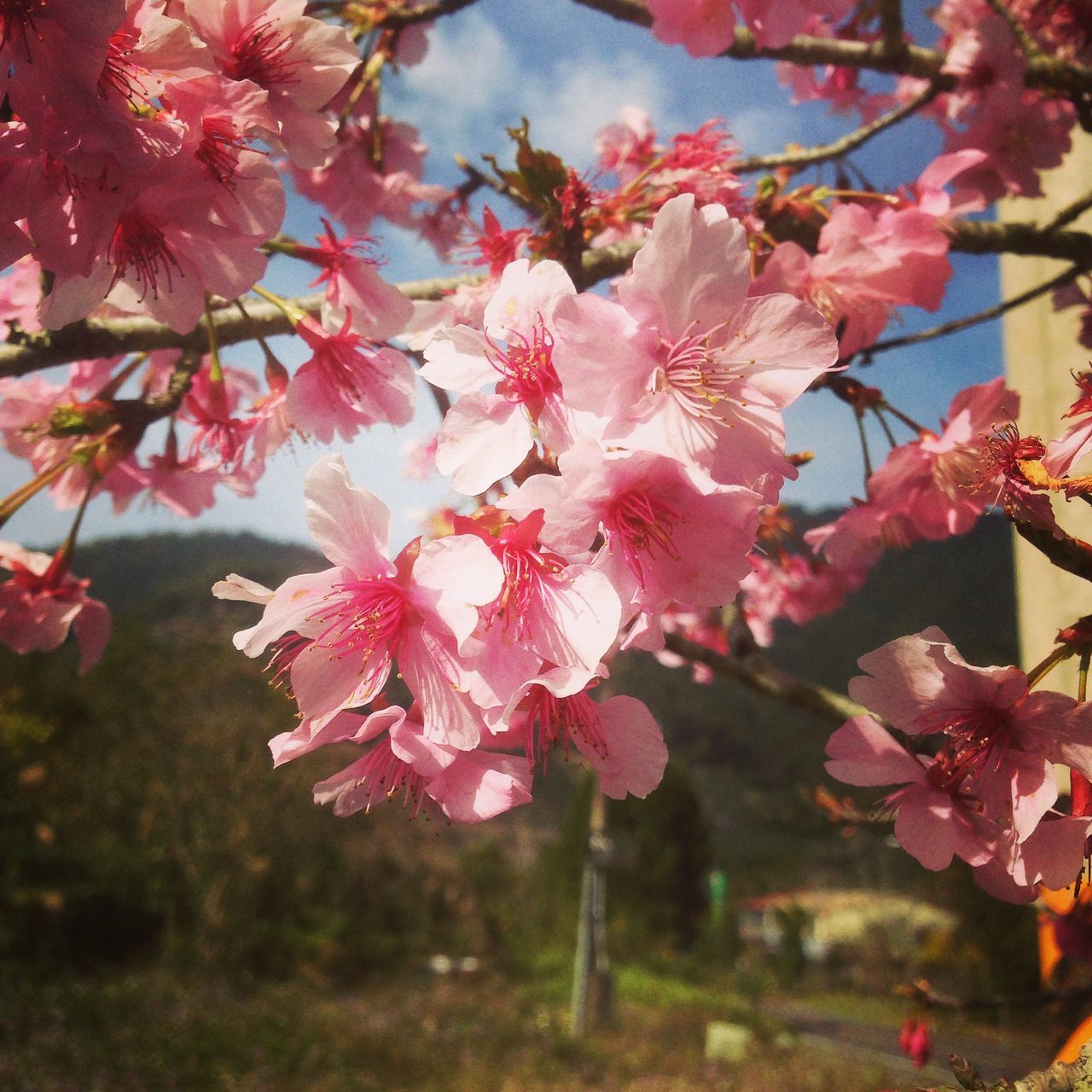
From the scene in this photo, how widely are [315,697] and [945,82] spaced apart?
107cm

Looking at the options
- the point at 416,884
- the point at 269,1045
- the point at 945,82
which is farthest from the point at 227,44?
the point at 416,884

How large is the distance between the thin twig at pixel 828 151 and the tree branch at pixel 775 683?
0.52m

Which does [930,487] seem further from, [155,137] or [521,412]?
[155,137]

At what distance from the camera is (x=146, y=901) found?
5.58m

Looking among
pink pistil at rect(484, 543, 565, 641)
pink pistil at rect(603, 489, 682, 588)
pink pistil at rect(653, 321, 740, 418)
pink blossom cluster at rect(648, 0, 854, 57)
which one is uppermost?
pink blossom cluster at rect(648, 0, 854, 57)

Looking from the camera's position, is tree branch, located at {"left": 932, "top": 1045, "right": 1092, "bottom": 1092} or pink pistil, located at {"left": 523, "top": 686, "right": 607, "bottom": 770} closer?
tree branch, located at {"left": 932, "top": 1045, "right": 1092, "bottom": 1092}

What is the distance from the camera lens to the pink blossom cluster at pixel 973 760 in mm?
402

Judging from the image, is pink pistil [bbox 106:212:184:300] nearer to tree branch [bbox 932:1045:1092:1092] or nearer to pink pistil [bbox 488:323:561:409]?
pink pistil [bbox 488:323:561:409]

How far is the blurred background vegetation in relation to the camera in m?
3.77

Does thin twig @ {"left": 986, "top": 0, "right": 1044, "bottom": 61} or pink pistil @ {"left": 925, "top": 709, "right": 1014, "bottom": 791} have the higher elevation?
thin twig @ {"left": 986, "top": 0, "right": 1044, "bottom": 61}

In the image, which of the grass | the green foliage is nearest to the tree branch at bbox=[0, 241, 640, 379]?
the green foliage

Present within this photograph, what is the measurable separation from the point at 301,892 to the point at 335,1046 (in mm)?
2263

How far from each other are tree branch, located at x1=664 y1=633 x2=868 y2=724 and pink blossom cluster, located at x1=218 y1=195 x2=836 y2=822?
536mm

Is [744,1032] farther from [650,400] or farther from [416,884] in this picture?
[650,400]
